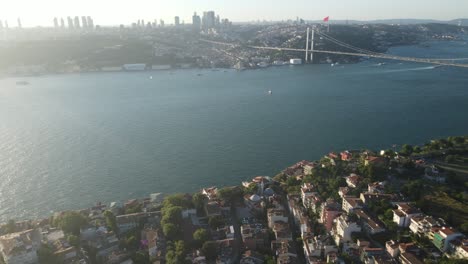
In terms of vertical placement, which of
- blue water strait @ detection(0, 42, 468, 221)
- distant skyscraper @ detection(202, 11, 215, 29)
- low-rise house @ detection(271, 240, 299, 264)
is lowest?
blue water strait @ detection(0, 42, 468, 221)

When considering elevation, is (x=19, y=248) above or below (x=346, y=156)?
above

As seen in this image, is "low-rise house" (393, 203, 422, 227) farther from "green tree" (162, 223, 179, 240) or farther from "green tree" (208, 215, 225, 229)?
"green tree" (162, 223, 179, 240)

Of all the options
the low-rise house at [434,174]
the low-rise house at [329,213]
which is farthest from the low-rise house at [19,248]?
the low-rise house at [434,174]

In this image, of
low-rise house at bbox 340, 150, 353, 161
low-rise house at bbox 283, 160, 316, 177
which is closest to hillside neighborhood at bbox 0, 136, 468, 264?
low-rise house at bbox 283, 160, 316, 177

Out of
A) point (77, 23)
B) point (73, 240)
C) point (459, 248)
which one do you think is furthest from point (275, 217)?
point (77, 23)

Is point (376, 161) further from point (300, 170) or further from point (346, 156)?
point (300, 170)

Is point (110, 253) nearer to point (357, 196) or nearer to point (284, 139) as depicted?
point (357, 196)

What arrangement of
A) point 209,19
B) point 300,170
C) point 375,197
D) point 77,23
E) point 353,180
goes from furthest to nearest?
1. point 77,23
2. point 209,19
3. point 300,170
4. point 353,180
5. point 375,197
